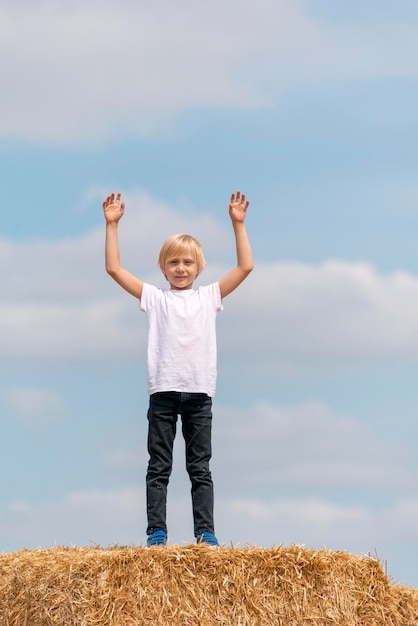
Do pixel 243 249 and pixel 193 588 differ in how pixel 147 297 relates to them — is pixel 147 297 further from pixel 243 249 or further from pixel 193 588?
pixel 193 588

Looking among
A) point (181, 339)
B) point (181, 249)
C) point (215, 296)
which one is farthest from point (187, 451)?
point (181, 249)

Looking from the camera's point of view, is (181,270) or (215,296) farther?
(215,296)

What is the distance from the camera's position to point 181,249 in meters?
9.36

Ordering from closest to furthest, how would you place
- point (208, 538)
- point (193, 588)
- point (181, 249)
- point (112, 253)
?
point (193, 588)
point (208, 538)
point (181, 249)
point (112, 253)

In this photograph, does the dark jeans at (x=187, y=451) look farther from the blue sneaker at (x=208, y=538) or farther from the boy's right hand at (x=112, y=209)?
the boy's right hand at (x=112, y=209)

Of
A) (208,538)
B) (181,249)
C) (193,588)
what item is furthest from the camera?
(181,249)

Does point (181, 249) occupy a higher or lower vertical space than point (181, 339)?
higher

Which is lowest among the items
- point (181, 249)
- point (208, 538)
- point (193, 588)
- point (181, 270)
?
point (193, 588)

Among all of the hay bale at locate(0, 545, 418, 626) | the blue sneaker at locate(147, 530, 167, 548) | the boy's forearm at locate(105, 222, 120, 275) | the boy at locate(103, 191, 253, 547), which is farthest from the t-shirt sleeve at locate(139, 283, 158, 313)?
the hay bale at locate(0, 545, 418, 626)

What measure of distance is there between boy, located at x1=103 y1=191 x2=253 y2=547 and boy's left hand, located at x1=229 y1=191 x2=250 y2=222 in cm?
26

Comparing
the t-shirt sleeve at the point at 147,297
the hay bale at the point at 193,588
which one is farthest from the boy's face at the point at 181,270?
the hay bale at the point at 193,588

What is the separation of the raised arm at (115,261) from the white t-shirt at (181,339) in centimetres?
10

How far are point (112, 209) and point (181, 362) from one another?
1.71 m

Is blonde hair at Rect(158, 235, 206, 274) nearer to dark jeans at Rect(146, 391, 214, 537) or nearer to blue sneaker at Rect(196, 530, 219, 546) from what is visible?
dark jeans at Rect(146, 391, 214, 537)
